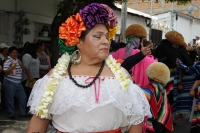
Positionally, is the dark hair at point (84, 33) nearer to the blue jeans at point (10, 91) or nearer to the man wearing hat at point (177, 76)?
the man wearing hat at point (177, 76)

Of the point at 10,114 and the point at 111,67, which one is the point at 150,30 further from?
the point at 111,67

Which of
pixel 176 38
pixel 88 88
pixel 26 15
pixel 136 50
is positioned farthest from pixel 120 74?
pixel 26 15

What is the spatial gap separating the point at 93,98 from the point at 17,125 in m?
4.73

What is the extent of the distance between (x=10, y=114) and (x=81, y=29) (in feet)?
17.3

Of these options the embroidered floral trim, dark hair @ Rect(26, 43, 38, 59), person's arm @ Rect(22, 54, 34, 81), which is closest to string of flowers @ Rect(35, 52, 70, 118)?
the embroidered floral trim

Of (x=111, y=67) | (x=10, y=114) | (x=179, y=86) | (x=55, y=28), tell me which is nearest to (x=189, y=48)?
(x=179, y=86)

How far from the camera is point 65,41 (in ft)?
8.20

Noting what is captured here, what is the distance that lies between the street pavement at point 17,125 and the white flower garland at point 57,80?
4.17 m

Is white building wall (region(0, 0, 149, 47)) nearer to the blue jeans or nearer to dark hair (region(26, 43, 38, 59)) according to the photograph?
dark hair (region(26, 43, 38, 59))

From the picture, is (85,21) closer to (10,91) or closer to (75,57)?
(75,57)

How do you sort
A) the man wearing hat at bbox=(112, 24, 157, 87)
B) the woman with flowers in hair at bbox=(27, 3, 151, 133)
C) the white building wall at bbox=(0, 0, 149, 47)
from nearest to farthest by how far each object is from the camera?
the woman with flowers in hair at bbox=(27, 3, 151, 133) → the man wearing hat at bbox=(112, 24, 157, 87) → the white building wall at bbox=(0, 0, 149, 47)

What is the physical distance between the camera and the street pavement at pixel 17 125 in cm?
626

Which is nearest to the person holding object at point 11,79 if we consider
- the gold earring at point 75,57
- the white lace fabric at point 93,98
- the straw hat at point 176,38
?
the straw hat at point 176,38

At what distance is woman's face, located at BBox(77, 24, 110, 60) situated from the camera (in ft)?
7.75
